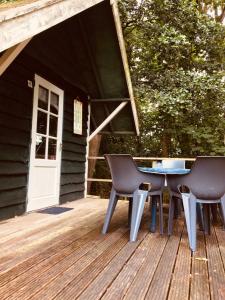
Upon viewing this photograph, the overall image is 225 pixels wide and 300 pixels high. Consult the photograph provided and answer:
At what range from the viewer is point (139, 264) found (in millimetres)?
2229

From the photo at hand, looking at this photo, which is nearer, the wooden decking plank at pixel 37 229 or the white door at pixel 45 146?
the wooden decking plank at pixel 37 229

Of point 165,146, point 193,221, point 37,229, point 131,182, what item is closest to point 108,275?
point 193,221

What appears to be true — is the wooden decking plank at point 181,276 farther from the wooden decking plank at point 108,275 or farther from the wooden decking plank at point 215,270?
the wooden decking plank at point 108,275

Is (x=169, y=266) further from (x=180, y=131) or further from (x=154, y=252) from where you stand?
(x=180, y=131)

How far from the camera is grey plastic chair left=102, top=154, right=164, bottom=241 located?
2.96 metres

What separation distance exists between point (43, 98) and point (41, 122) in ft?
1.18

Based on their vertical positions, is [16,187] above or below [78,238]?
above

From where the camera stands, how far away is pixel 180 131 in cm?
921

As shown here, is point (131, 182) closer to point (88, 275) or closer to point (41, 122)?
point (88, 275)

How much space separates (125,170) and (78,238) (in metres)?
0.78

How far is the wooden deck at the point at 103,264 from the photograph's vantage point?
68.4 inches

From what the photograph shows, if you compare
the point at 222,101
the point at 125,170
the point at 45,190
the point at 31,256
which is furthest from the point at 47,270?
the point at 222,101

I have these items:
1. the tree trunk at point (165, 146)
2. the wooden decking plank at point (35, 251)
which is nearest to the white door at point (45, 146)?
the wooden decking plank at point (35, 251)

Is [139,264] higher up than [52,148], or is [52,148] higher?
[52,148]
